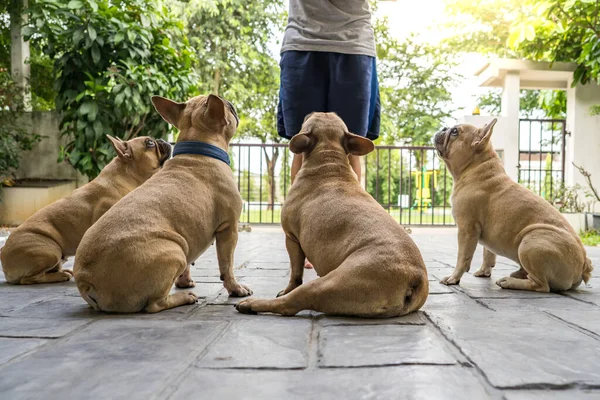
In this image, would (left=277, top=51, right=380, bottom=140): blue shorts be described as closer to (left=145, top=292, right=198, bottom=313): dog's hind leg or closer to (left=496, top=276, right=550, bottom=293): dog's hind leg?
(left=496, top=276, right=550, bottom=293): dog's hind leg

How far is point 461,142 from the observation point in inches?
171

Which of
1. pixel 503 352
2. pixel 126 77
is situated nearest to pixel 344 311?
pixel 503 352

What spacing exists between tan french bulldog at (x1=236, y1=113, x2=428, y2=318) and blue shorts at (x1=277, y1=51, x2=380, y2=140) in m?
0.76

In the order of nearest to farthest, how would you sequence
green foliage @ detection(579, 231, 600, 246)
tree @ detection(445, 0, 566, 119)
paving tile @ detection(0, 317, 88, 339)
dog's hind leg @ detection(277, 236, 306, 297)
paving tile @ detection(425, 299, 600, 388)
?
paving tile @ detection(425, 299, 600, 388)
paving tile @ detection(0, 317, 88, 339)
dog's hind leg @ detection(277, 236, 306, 297)
green foliage @ detection(579, 231, 600, 246)
tree @ detection(445, 0, 566, 119)

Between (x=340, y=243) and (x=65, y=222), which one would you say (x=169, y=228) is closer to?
(x=340, y=243)

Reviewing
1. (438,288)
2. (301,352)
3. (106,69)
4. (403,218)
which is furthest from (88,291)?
(403,218)

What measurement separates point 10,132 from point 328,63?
7.33m

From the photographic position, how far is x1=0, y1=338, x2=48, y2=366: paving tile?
2.03m

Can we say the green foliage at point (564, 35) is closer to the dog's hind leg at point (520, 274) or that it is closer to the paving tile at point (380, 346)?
the dog's hind leg at point (520, 274)

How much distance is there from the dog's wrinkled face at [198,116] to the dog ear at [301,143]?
57 cm

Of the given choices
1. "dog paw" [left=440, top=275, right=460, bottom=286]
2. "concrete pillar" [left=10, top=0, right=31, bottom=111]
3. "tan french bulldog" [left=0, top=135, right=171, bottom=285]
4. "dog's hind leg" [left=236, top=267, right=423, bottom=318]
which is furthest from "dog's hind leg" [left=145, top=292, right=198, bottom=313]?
"concrete pillar" [left=10, top=0, right=31, bottom=111]

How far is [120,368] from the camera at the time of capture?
185 centimetres

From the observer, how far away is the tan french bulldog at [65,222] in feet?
12.6

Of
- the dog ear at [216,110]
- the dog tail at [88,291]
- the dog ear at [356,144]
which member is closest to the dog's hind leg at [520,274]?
the dog ear at [356,144]
